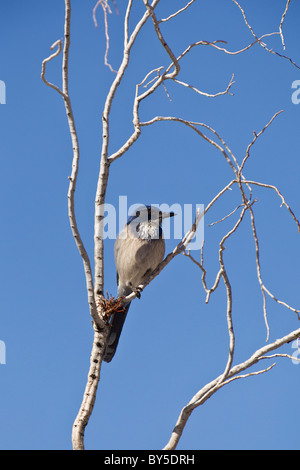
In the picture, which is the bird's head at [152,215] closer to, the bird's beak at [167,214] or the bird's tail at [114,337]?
the bird's beak at [167,214]

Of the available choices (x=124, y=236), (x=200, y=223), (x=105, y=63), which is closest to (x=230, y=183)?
(x=200, y=223)

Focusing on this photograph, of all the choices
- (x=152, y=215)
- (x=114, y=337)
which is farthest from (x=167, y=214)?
(x=114, y=337)

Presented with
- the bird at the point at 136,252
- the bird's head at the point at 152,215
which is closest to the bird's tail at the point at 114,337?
the bird at the point at 136,252

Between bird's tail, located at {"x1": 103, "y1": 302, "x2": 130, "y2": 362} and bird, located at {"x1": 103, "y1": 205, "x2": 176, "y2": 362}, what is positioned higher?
bird, located at {"x1": 103, "y1": 205, "x2": 176, "y2": 362}

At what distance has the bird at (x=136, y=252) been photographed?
523 centimetres

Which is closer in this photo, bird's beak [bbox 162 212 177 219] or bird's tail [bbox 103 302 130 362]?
bird's tail [bbox 103 302 130 362]

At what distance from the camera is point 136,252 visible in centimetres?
524

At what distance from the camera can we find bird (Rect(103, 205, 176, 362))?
17.2 ft

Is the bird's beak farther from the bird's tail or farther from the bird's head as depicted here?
the bird's tail

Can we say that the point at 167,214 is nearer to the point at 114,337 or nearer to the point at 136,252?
the point at 136,252

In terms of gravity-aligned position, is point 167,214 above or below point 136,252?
above

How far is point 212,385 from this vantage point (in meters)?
3.05

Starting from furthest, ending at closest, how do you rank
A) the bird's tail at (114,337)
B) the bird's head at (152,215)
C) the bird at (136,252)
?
the bird's head at (152,215) < the bird at (136,252) < the bird's tail at (114,337)

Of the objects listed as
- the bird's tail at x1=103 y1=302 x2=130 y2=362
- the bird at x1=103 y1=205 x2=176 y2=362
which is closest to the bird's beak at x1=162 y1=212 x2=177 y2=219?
the bird at x1=103 y1=205 x2=176 y2=362
